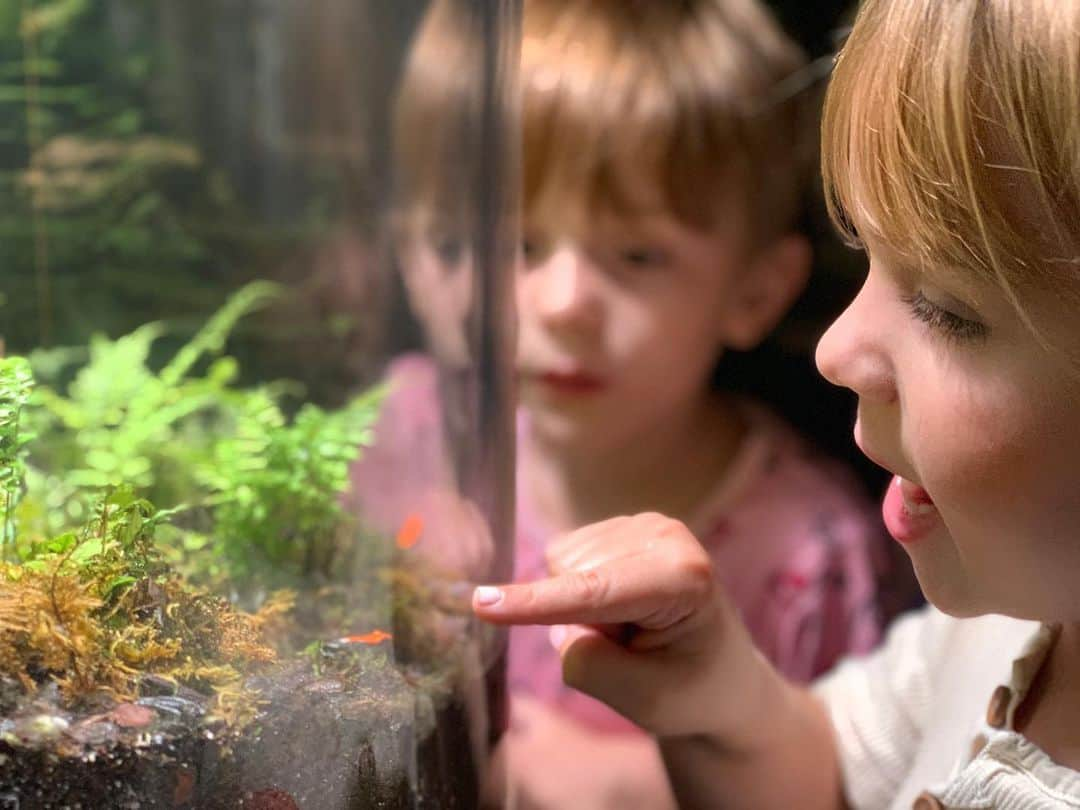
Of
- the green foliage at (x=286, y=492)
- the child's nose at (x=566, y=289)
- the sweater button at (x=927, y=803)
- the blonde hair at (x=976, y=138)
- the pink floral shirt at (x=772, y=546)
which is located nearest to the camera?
the blonde hair at (x=976, y=138)

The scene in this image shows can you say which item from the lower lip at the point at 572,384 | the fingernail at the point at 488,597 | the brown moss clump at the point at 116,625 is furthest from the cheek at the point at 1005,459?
the lower lip at the point at 572,384

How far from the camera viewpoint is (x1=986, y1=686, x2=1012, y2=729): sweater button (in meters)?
0.80

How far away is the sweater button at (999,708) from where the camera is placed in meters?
0.80

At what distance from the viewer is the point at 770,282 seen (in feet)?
4.66

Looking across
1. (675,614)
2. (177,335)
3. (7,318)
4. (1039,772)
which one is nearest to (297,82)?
(177,335)

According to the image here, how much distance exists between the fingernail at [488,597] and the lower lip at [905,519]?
0.26 metres

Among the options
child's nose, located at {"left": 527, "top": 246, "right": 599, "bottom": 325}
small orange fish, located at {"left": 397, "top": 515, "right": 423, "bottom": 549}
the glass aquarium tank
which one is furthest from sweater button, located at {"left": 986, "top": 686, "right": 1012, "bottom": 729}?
child's nose, located at {"left": 527, "top": 246, "right": 599, "bottom": 325}

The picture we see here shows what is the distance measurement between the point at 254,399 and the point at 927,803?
61 cm

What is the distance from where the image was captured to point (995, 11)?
22.7 inches

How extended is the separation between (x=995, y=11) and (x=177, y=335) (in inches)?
43.1

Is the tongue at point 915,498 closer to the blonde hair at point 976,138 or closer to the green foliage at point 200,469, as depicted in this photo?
the blonde hair at point 976,138

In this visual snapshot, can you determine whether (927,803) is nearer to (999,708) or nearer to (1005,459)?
(999,708)

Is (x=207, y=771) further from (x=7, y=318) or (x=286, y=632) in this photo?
(x=7, y=318)

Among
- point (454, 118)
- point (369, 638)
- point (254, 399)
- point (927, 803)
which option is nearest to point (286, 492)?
point (254, 399)
